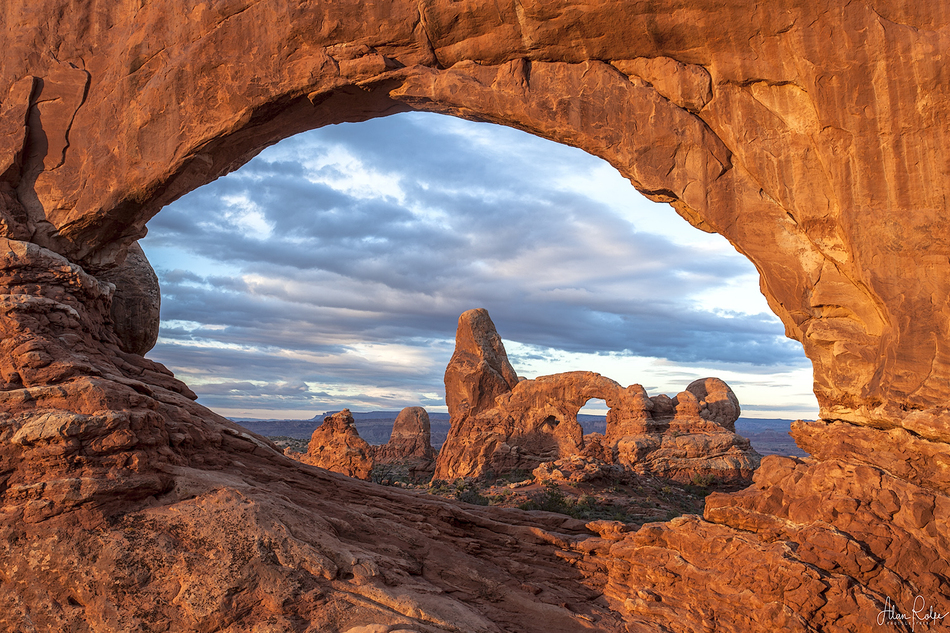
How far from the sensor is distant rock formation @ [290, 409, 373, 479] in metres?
28.1

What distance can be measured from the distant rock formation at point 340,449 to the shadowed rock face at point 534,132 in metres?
19.7

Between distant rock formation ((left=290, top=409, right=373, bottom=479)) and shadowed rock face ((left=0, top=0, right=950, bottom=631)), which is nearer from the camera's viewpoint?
shadowed rock face ((left=0, top=0, right=950, bottom=631))

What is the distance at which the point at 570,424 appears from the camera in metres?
31.3

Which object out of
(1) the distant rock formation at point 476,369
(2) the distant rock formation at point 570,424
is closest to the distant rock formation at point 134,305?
(2) the distant rock formation at point 570,424

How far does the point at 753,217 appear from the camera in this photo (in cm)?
788

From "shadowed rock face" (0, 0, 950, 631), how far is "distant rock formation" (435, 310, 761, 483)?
18.3 metres

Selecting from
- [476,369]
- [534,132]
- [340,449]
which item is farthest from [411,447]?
[534,132]

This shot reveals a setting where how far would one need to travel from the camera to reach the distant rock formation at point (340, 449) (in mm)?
28125

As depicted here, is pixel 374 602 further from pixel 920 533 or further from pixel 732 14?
pixel 732 14

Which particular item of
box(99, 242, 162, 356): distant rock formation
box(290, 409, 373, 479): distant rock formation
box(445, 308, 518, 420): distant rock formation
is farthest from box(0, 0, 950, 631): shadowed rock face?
box(445, 308, 518, 420): distant rock formation

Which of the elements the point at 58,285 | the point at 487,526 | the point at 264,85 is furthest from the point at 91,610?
the point at 264,85

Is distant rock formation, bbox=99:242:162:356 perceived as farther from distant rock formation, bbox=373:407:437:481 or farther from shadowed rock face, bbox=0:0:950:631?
distant rock formation, bbox=373:407:437:481

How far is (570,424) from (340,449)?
12245mm

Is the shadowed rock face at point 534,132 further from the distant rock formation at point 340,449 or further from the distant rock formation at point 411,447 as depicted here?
the distant rock formation at point 411,447
